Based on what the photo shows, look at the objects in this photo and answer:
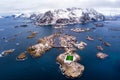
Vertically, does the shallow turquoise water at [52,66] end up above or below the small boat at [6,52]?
below

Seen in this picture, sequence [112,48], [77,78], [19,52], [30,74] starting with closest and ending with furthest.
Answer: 1. [77,78]
2. [30,74]
3. [19,52]
4. [112,48]

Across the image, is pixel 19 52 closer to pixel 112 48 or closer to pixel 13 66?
pixel 13 66

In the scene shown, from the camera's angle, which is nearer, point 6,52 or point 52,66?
point 52,66

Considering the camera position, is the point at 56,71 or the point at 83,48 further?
the point at 83,48

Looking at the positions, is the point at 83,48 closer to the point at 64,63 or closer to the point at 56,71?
the point at 64,63

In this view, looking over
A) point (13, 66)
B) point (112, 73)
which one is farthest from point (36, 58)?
point (112, 73)

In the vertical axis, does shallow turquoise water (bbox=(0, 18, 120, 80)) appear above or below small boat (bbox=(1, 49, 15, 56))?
below

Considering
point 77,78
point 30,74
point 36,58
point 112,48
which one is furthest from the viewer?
point 112,48

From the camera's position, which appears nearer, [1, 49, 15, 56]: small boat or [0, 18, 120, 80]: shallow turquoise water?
[0, 18, 120, 80]: shallow turquoise water

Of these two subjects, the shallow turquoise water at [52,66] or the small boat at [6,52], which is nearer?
the shallow turquoise water at [52,66]

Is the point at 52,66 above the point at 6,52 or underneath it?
underneath
